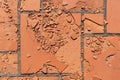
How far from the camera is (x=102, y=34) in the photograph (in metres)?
1.85

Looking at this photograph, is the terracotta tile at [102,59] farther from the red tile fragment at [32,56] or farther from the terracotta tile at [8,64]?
the terracotta tile at [8,64]

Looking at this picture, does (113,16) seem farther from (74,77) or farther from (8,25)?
(8,25)

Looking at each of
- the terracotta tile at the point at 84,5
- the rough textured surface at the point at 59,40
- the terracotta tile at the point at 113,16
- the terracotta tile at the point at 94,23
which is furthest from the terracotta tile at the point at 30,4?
the terracotta tile at the point at 113,16

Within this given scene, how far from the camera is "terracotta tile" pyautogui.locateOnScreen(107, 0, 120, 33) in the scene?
1.84 metres

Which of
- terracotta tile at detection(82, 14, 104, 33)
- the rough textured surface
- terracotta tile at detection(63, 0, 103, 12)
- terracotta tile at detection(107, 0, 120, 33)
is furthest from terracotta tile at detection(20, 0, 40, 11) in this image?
terracotta tile at detection(107, 0, 120, 33)

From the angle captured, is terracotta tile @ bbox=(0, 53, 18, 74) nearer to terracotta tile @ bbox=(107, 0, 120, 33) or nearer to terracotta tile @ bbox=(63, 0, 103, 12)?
terracotta tile @ bbox=(63, 0, 103, 12)

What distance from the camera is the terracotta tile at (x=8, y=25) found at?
1819 mm

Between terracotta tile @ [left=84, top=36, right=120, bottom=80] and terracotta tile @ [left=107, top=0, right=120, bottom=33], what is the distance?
0.06 meters

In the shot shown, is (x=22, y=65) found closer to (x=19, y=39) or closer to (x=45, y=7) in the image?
(x=19, y=39)

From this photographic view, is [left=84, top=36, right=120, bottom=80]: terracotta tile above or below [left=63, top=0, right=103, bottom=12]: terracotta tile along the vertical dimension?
below

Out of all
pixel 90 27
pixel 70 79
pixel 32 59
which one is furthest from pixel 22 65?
pixel 90 27

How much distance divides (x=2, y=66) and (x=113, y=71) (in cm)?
65

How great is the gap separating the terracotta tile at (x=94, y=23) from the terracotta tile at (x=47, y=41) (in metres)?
0.06

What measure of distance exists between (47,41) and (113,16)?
0.41 m
